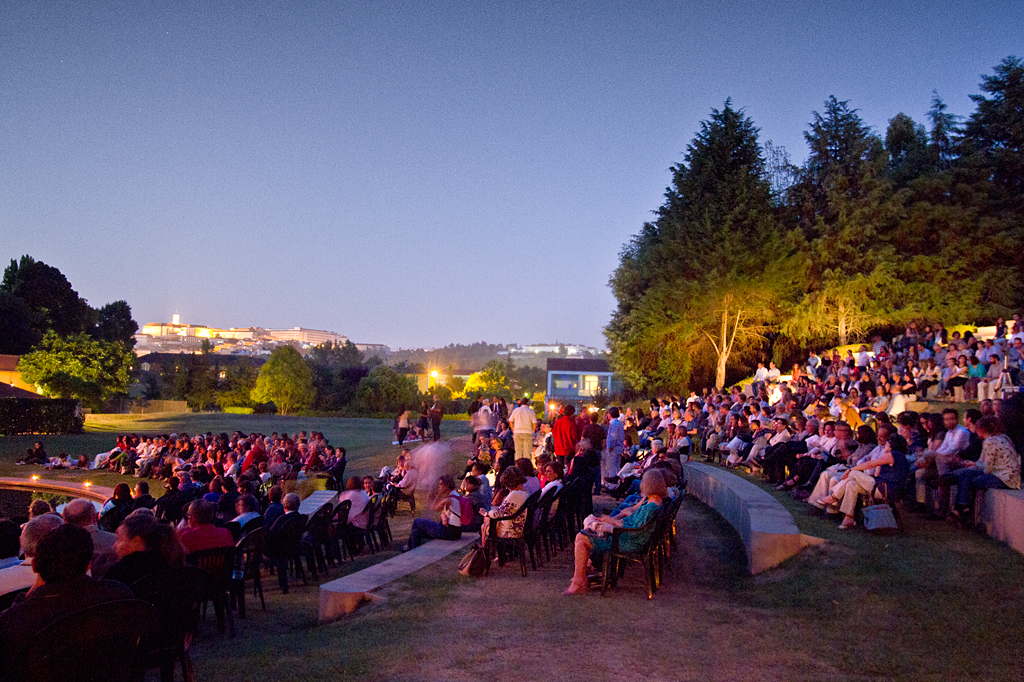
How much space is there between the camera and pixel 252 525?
7.66 meters

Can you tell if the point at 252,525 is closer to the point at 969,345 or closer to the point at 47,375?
the point at 969,345

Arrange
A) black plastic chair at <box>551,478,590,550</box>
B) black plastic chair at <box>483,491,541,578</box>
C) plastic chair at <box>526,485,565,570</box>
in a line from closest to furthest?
black plastic chair at <box>483,491,541,578</box> < plastic chair at <box>526,485,565,570</box> < black plastic chair at <box>551,478,590,550</box>

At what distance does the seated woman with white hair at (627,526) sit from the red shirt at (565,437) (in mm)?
5577

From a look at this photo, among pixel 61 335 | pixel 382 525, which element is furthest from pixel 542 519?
pixel 61 335

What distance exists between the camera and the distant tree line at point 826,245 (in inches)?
1180

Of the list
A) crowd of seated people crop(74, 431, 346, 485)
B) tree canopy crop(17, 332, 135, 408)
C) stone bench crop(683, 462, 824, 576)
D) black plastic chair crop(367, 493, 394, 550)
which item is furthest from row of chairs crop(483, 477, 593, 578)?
tree canopy crop(17, 332, 135, 408)

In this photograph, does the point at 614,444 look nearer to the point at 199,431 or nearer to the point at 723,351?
the point at 723,351

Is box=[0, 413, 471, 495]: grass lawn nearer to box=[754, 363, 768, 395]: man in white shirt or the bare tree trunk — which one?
the bare tree trunk

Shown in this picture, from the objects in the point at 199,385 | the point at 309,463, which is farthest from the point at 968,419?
the point at 199,385

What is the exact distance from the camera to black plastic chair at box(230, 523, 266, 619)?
669 centimetres

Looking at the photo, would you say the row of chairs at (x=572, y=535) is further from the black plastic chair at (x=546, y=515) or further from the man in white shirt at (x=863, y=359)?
the man in white shirt at (x=863, y=359)

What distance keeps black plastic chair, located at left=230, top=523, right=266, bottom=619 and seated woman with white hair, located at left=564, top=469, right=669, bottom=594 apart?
2.89 meters

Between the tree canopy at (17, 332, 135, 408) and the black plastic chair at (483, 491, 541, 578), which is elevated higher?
the tree canopy at (17, 332, 135, 408)

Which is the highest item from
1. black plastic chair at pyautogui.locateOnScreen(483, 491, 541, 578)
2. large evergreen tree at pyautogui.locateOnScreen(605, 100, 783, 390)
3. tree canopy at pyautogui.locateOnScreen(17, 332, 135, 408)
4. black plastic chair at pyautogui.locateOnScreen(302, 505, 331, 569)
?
large evergreen tree at pyautogui.locateOnScreen(605, 100, 783, 390)
